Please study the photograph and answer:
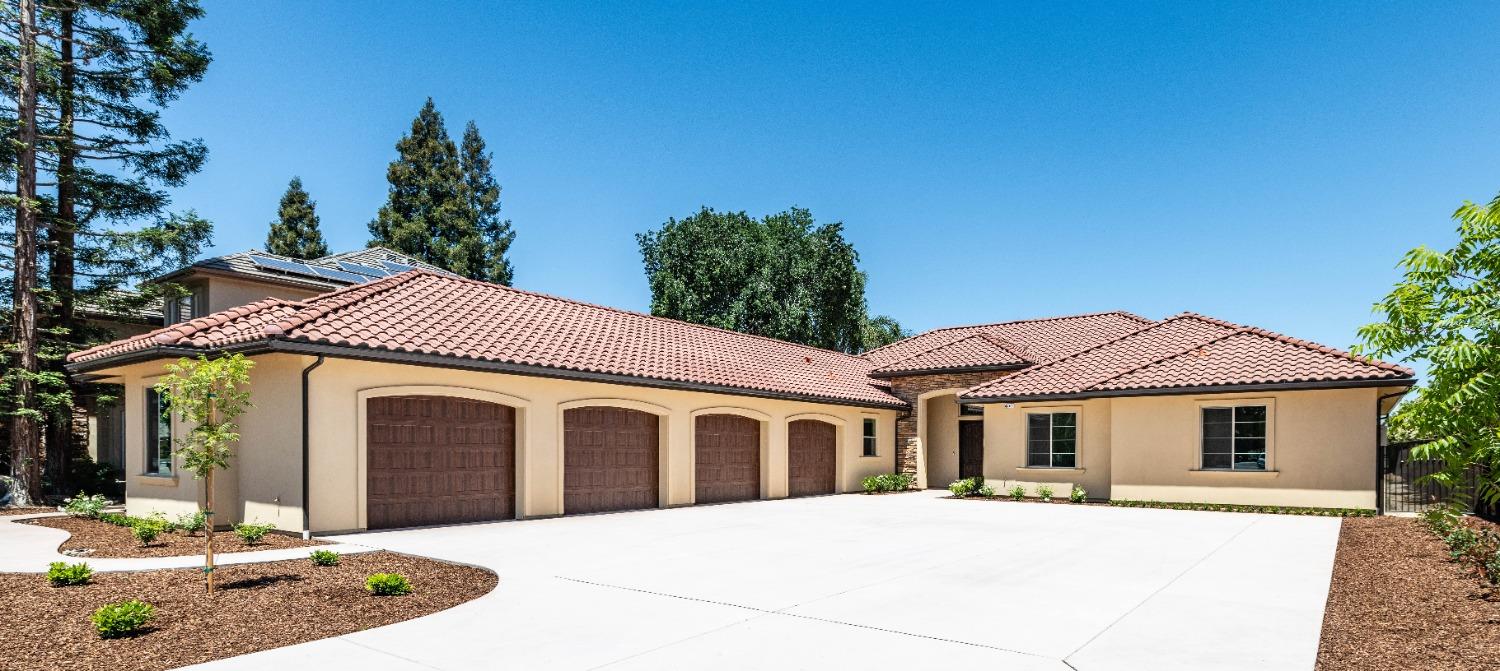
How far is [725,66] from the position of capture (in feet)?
81.9

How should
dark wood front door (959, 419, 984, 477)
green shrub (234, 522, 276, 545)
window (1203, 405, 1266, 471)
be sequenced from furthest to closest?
dark wood front door (959, 419, 984, 477)
window (1203, 405, 1266, 471)
green shrub (234, 522, 276, 545)

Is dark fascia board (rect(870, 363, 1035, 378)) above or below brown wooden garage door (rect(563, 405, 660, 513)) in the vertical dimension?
above

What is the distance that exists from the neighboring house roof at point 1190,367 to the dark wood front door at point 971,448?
11.0 feet

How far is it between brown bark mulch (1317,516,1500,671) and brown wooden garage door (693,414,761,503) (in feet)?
40.6

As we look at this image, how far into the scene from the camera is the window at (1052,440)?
20812 mm

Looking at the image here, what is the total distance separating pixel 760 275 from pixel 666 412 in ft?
77.3

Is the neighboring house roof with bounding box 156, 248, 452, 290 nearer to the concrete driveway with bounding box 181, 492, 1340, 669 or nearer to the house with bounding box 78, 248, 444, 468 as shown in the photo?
the house with bounding box 78, 248, 444, 468

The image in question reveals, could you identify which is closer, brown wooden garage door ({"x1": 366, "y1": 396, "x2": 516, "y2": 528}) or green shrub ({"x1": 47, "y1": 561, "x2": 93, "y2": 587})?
green shrub ({"x1": 47, "y1": 561, "x2": 93, "y2": 587})

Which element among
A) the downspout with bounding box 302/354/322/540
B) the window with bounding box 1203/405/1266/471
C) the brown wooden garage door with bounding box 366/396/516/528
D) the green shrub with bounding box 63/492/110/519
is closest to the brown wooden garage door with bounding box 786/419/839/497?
the brown wooden garage door with bounding box 366/396/516/528

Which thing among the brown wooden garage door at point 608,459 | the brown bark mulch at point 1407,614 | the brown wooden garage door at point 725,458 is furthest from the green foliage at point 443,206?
the brown bark mulch at point 1407,614

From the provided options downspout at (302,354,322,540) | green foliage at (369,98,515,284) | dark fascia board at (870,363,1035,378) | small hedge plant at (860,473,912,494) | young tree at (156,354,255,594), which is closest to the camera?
A: young tree at (156,354,255,594)

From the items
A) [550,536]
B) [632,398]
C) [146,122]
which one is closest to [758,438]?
[632,398]

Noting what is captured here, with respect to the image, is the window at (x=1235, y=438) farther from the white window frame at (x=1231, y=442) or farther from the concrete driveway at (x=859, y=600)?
the concrete driveway at (x=859, y=600)

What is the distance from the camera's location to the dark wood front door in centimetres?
2530
